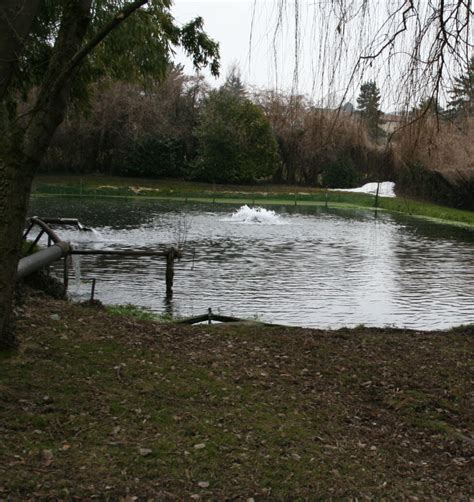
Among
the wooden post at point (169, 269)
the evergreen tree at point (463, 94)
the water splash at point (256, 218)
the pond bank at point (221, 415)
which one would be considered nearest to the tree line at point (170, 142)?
the water splash at point (256, 218)

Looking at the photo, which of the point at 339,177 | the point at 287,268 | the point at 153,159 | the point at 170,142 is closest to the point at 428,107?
the point at 287,268

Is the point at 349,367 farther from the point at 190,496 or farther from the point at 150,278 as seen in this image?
the point at 150,278

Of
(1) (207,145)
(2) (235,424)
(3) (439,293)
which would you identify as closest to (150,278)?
(3) (439,293)

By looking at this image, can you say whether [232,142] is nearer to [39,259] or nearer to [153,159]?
[153,159]

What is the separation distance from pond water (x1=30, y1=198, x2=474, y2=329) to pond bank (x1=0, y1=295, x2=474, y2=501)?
5295mm

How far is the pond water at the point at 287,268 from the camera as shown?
12031 millimetres

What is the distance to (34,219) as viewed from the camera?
9.38m

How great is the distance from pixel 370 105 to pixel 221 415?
249 centimetres

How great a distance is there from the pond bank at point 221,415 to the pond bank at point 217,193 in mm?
34601

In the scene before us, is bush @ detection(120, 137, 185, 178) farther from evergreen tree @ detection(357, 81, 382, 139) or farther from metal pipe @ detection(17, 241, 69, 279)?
evergreen tree @ detection(357, 81, 382, 139)

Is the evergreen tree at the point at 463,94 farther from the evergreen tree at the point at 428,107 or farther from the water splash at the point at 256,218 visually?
the water splash at the point at 256,218

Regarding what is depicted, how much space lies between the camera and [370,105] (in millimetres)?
4949

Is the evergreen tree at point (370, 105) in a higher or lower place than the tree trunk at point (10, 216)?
higher

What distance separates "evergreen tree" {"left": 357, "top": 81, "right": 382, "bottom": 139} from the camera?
191 inches
